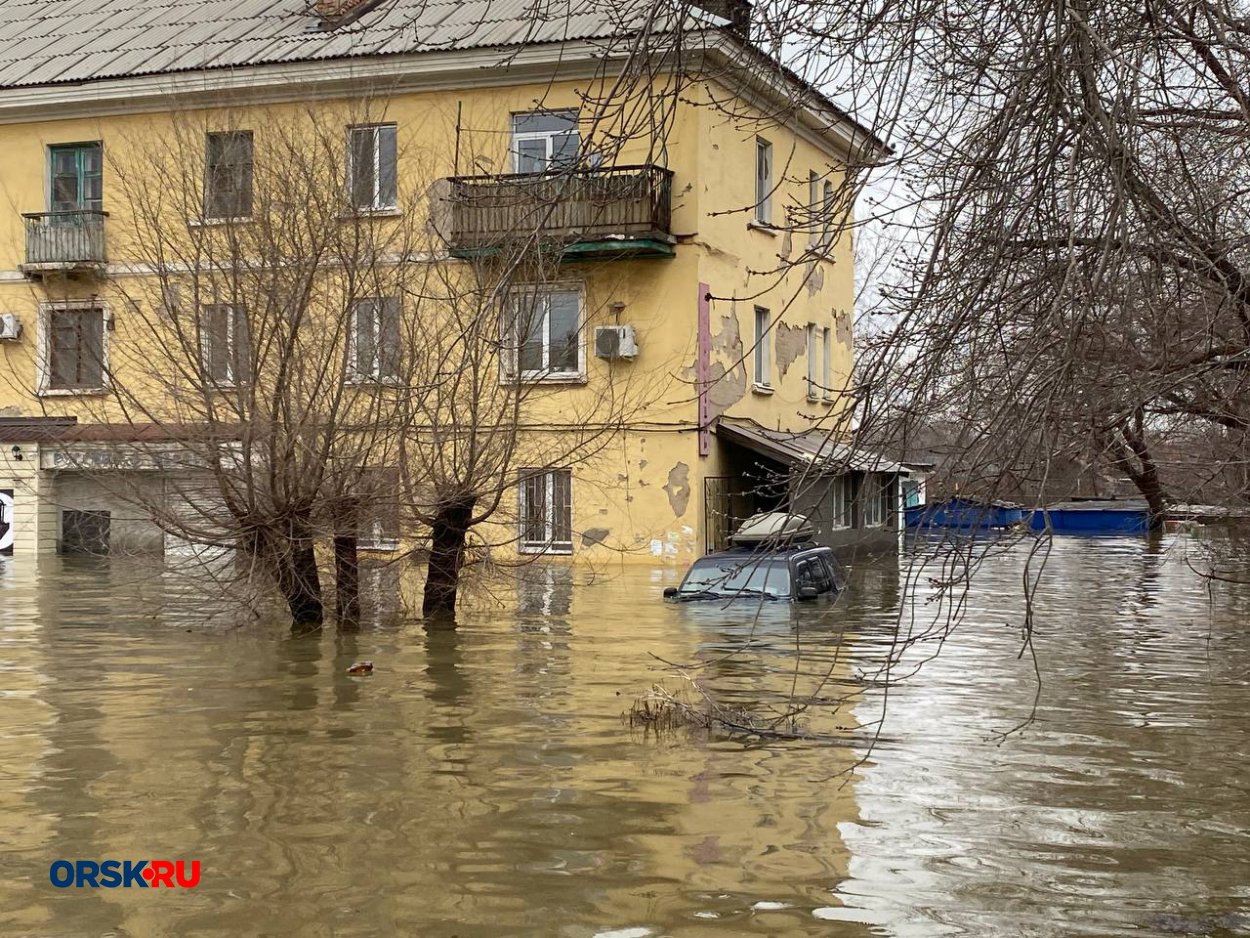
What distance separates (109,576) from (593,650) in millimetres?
12250

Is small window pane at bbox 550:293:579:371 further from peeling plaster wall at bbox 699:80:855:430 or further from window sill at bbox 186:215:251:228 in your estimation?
window sill at bbox 186:215:251:228

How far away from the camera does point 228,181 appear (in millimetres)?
20406

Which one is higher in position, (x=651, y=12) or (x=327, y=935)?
(x=651, y=12)

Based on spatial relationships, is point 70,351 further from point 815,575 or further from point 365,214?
Answer: point 815,575

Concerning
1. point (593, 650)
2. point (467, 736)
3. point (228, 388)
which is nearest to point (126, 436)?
point (228, 388)

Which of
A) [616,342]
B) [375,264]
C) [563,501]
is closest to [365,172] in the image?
[375,264]

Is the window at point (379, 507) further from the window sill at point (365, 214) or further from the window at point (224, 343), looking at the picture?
the window sill at point (365, 214)

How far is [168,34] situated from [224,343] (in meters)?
16.1

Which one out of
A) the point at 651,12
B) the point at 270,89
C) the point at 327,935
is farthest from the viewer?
the point at 270,89

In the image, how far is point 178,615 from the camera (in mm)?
21344

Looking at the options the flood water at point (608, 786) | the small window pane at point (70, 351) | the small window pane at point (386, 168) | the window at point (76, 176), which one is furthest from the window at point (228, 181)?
the window at point (76, 176)

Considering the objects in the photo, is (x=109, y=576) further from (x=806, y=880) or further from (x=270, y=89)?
(x=806, y=880)

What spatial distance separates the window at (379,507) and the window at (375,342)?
1214 millimetres

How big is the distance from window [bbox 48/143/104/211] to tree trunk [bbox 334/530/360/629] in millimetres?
15430
